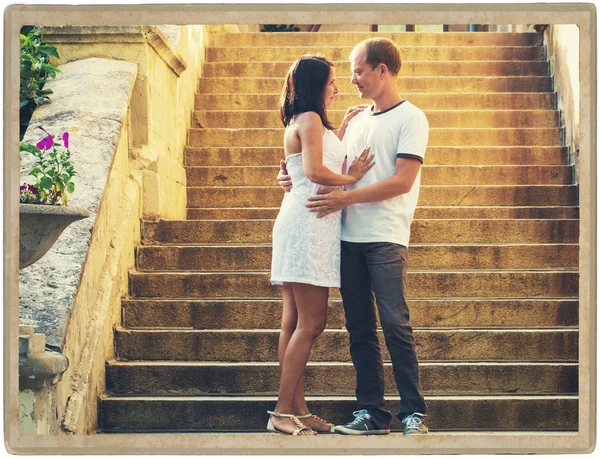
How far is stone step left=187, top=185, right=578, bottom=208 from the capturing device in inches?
257

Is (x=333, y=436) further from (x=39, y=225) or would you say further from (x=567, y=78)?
(x=567, y=78)

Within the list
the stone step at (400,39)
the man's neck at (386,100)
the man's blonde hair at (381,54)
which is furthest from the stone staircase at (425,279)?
the man's blonde hair at (381,54)

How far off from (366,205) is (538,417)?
1351mm

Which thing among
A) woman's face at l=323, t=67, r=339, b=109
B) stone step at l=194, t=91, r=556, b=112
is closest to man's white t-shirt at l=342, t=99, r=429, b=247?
woman's face at l=323, t=67, r=339, b=109

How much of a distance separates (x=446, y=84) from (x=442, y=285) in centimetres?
289

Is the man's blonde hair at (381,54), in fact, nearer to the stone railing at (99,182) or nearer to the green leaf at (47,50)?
the stone railing at (99,182)

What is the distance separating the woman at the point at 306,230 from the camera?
4.30 m

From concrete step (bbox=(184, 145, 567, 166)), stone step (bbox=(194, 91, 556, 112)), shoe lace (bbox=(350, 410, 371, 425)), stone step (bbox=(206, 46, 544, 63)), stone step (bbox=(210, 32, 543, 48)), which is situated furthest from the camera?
stone step (bbox=(210, 32, 543, 48))

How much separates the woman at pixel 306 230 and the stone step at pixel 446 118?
3009 millimetres

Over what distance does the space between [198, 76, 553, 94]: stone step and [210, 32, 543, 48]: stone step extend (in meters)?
0.86

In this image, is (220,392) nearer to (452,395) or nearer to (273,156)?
(452,395)

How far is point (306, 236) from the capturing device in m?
4.31

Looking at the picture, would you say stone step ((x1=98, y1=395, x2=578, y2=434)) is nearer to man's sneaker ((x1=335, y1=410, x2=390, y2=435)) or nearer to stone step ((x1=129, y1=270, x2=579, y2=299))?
man's sneaker ((x1=335, y1=410, x2=390, y2=435))

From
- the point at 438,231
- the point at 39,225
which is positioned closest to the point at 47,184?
the point at 39,225
